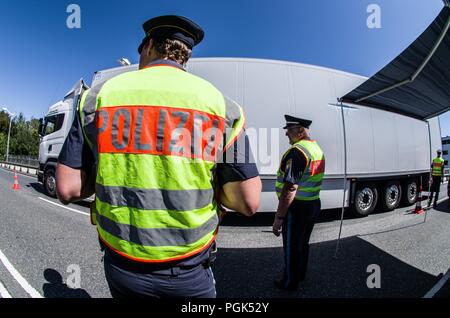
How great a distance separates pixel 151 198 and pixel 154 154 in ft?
0.60

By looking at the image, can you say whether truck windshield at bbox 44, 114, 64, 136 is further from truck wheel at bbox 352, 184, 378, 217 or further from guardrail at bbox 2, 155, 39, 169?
guardrail at bbox 2, 155, 39, 169

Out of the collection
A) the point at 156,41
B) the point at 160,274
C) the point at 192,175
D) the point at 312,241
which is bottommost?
the point at 312,241

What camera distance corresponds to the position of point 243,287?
239 cm

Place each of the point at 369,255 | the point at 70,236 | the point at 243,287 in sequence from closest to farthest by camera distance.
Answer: the point at 243,287, the point at 369,255, the point at 70,236

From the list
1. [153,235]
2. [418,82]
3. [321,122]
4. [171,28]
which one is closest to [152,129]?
[153,235]

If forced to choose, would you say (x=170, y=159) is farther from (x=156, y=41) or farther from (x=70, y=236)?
(x=70, y=236)

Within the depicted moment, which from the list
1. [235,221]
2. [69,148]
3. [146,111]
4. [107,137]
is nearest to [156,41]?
[146,111]

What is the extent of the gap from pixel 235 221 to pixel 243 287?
2.46 meters

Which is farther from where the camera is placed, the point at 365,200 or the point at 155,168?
the point at 365,200

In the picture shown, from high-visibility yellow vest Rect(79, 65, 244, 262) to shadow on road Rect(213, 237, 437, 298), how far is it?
1.83 metres

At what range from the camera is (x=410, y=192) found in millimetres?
6449

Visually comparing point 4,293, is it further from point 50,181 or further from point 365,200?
point 365,200

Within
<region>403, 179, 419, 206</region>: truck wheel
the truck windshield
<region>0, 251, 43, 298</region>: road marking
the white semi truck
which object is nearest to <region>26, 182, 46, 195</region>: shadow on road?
the truck windshield

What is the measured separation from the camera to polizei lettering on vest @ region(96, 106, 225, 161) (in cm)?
84
